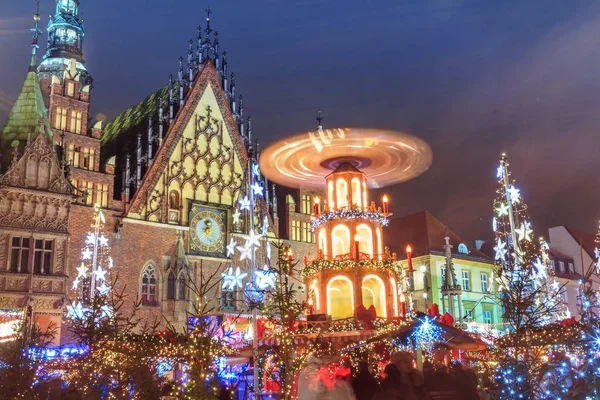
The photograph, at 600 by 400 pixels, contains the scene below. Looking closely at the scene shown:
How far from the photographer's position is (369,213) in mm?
21750

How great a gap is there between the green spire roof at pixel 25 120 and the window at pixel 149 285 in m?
8.27

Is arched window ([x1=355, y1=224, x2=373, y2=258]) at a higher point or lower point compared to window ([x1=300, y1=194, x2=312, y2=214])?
lower

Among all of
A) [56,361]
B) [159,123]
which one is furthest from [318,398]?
[159,123]

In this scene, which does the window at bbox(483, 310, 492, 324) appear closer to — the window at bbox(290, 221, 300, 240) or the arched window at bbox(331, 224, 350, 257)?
the window at bbox(290, 221, 300, 240)

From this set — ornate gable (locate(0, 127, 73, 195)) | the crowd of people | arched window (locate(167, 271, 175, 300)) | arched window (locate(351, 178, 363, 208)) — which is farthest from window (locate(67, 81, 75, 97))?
the crowd of people

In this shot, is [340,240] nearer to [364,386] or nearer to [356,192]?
[356,192]

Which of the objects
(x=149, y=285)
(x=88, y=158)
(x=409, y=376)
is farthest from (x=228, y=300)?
(x=409, y=376)

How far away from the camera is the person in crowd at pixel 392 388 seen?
7.77m

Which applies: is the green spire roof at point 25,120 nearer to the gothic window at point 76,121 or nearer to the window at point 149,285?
the gothic window at point 76,121

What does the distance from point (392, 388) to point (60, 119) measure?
88.7 ft

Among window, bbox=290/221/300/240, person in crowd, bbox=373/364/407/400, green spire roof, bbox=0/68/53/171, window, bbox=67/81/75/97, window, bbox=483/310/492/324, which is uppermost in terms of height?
window, bbox=67/81/75/97

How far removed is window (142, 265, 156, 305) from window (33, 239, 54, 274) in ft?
16.8

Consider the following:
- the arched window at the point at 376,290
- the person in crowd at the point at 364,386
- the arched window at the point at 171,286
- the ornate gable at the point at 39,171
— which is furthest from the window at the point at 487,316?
the person in crowd at the point at 364,386

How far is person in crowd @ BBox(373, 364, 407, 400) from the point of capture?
777 cm
